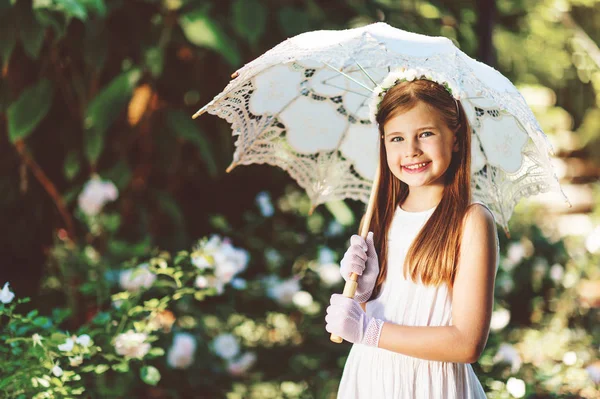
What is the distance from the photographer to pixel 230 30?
3.19 metres

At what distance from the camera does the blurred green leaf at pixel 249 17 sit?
9.07 ft

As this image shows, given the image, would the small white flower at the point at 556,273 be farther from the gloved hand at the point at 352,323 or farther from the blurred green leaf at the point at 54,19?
the blurred green leaf at the point at 54,19

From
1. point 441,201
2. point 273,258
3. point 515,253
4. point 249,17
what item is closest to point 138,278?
point 273,258

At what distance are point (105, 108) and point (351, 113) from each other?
117 cm

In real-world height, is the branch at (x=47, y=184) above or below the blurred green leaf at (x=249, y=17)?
below

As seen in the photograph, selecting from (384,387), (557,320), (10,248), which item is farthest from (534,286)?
(10,248)

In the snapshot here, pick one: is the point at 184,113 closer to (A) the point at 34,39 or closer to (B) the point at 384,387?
(A) the point at 34,39

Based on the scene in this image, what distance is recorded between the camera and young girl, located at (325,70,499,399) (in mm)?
1608

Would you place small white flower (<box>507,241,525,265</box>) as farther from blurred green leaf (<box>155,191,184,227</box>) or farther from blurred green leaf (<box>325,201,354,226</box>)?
blurred green leaf (<box>155,191,184,227</box>)

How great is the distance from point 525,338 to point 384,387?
90.3 inches

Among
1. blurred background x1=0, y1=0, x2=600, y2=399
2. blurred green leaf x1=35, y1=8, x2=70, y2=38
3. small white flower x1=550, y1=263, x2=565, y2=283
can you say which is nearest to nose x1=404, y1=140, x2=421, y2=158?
blurred background x1=0, y1=0, x2=600, y2=399

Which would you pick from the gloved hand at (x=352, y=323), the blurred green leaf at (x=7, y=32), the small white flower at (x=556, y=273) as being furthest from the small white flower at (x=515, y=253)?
the blurred green leaf at (x=7, y=32)

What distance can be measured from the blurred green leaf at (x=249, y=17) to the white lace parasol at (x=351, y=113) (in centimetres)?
59

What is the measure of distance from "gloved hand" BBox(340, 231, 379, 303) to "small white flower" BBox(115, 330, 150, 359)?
2.65 ft
